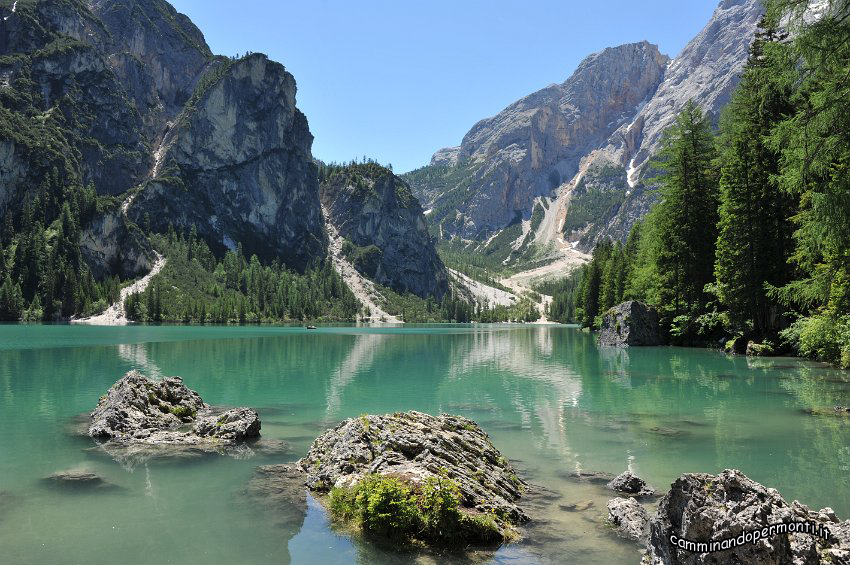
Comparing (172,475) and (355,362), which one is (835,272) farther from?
(355,362)

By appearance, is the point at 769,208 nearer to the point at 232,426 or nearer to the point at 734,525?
the point at 232,426

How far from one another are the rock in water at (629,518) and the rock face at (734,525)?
1936 mm

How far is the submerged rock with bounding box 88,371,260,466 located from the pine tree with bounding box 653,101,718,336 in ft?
162

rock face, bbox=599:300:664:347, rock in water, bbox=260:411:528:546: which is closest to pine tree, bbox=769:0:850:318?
rock in water, bbox=260:411:528:546

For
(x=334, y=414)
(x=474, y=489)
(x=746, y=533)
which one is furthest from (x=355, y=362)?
(x=746, y=533)

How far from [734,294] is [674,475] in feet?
122

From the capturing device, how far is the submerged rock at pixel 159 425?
58.0 ft

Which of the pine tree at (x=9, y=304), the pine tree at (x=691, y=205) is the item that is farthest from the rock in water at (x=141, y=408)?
the pine tree at (x=9, y=304)

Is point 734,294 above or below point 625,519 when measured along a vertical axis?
above

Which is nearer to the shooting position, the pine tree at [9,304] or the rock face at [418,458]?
the rock face at [418,458]

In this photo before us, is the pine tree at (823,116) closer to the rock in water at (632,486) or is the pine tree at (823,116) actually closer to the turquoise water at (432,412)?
the turquoise water at (432,412)

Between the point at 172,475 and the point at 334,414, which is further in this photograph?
the point at 334,414

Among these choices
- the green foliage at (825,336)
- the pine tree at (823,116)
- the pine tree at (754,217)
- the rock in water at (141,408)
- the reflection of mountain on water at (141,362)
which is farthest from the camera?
the pine tree at (754,217)

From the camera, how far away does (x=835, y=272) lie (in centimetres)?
2461
